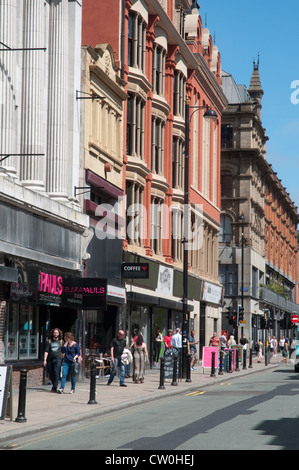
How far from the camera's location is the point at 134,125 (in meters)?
38.6

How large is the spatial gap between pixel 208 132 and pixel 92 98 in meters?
26.1

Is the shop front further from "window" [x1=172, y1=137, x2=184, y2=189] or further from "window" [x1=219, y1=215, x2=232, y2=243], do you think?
"window" [x1=219, y1=215, x2=232, y2=243]

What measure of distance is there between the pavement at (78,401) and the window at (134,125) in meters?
10.5

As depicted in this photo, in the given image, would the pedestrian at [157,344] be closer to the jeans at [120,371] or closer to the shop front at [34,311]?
the shop front at [34,311]

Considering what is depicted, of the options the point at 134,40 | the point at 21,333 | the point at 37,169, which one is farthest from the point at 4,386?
the point at 134,40

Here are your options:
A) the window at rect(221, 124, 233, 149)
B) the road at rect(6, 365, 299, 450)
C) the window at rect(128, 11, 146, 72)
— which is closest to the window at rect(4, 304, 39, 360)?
the road at rect(6, 365, 299, 450)

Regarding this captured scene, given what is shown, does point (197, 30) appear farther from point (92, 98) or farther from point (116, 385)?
point (116, 385)

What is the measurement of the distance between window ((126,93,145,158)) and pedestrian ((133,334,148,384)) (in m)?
11.0

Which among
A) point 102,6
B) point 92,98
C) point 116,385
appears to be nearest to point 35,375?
point 116,385

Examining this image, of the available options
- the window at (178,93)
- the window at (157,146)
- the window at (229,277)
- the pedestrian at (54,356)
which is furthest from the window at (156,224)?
the window at (229,277)

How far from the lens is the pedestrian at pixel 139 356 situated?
30109 mm

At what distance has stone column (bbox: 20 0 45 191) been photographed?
27.6 m

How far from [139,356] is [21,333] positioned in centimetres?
538

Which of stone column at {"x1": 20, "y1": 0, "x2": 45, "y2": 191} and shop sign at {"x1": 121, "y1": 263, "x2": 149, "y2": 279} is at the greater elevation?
stone column at {"x1": 20, "y1": 0, "x2": 45, "y2": 191}
